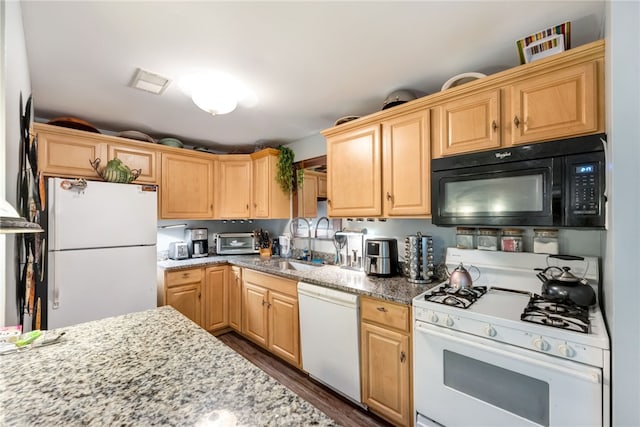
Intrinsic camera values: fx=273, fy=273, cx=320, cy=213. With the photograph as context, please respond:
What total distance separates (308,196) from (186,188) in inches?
57.0

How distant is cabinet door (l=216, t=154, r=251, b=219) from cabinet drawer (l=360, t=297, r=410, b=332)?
2.16 meters

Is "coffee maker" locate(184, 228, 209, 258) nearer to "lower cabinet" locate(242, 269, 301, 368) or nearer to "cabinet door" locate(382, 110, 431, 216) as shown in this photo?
"lower cabinet" locate(242, 269, 301, 368)

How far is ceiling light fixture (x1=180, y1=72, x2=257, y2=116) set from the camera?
6.23 ft

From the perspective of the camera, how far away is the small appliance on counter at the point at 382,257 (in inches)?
86.4

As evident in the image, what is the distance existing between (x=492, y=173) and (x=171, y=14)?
1.88 metres

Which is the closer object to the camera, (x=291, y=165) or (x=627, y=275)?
(x=627, y=275)

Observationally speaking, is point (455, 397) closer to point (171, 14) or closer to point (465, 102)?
point (465, 102)

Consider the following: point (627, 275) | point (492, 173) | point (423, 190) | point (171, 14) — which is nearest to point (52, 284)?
point (171, 14)

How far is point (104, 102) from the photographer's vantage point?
230 centimetres

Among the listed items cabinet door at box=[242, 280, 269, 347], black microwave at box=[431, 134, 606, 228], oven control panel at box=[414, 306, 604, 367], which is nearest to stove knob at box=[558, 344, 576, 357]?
oven control panel at box=[414, 306, 604, 367]

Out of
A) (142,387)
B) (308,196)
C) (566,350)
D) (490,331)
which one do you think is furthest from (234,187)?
(566,350)

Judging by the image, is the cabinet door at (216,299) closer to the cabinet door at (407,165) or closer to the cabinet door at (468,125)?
the cabinet door at (407,165)

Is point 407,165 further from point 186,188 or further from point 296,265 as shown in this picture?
point 186,188

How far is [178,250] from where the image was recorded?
329 cm
